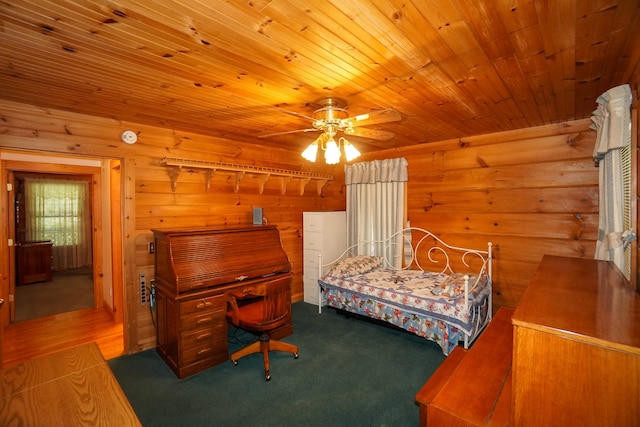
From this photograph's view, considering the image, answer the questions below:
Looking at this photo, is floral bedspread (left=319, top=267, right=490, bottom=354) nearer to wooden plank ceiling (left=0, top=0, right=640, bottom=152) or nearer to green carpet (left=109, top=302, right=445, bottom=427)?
green carpet (left=109, top=302, right=445, bottom=427)

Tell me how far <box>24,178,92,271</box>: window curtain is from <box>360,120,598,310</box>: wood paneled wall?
7.67 meters

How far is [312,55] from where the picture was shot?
5.38 feet

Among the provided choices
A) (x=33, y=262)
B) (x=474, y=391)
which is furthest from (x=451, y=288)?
(x=33, y=262)

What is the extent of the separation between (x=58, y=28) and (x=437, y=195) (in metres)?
3.83

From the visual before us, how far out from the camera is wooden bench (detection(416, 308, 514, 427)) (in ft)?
4.62

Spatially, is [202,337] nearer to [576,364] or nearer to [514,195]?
[576,364]

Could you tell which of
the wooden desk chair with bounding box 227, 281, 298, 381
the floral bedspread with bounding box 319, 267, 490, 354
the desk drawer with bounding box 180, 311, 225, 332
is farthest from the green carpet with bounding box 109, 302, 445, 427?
the desk drawer with bounding box 180, 311, 225, 332

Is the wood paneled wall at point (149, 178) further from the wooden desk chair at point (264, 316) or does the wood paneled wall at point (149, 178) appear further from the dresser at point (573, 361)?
the dresser at point (573, 361)

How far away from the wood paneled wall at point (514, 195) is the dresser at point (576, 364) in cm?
237

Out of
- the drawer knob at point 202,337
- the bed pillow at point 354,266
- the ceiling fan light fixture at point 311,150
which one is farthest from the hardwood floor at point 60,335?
the ceiling fan light fixture at point 311,150

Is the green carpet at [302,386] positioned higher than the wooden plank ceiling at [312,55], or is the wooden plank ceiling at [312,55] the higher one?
the wooden plank ceiling at [312,55]

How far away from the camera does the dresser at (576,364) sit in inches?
33.0

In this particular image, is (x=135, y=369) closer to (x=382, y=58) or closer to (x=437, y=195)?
(x=382, y=58)

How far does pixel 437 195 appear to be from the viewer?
3936 millimetres
